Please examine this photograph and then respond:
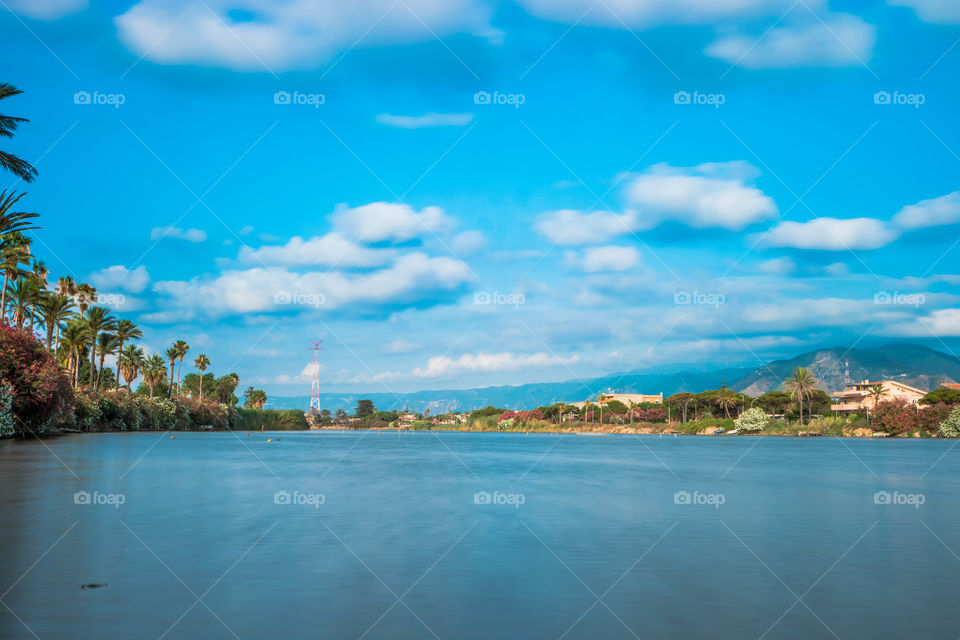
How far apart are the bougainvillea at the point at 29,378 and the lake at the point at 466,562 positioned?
31487 millimetres

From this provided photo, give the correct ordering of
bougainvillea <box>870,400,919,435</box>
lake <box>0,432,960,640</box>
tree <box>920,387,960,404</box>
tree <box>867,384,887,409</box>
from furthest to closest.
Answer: tree <box>867,384,887,409</box>, tree <box>920,387,960,404</box>, bougainvillea <box>870,400,919,435</box>, lake <box>0,432,960,640</box>

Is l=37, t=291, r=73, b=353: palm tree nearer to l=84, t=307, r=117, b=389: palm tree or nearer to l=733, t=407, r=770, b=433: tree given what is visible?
l=84, t=307, r=117, b=389: palm tree

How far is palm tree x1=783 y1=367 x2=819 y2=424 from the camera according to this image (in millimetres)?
141750

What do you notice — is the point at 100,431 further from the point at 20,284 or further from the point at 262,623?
the point at 262,623

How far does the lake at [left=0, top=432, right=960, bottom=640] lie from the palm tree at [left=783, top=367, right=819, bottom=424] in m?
125

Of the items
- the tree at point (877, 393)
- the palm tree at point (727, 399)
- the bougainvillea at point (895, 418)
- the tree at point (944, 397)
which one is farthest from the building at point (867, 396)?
the bougainvillea at point (895, 418)

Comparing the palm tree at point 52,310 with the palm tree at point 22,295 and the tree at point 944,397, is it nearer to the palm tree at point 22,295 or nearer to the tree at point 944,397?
the palm tree at point 22,295

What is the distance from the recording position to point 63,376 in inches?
2339

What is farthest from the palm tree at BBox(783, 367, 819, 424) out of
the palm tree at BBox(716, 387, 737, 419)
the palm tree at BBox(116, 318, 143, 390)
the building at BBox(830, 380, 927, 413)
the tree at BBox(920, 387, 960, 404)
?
the palm tree at BBox(116, 318, 143, 390)

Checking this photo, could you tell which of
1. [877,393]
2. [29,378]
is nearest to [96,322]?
[29,378]

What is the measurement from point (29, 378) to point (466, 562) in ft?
167

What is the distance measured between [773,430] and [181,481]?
123141mm

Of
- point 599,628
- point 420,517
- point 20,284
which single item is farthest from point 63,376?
point 599,628

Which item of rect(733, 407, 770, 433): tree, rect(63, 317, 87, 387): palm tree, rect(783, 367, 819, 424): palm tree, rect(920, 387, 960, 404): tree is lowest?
rect(733, 407, 770, 433): tree
